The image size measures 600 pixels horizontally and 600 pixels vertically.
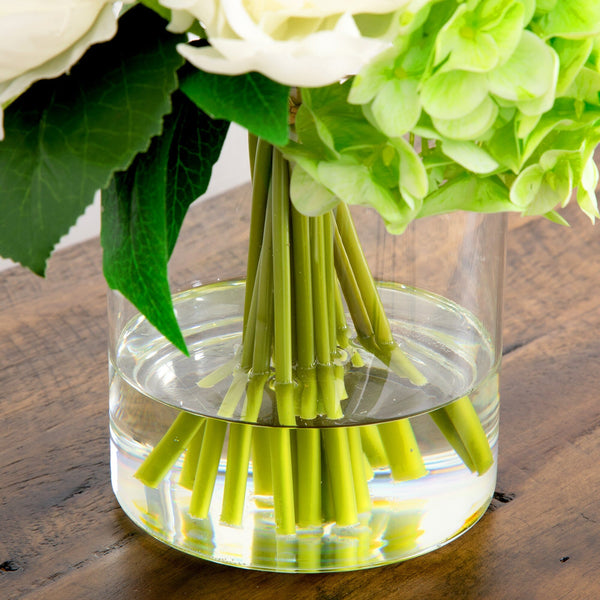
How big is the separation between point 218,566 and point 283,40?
23cm

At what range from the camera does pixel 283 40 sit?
272 mm

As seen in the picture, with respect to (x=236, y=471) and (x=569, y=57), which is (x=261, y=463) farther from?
(x=569, y=57)

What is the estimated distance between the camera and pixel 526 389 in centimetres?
54

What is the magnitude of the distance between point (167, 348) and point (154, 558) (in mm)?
89

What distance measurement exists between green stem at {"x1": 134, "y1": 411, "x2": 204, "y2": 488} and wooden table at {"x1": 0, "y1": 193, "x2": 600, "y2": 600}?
0.04 m

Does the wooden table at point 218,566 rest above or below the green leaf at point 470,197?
below

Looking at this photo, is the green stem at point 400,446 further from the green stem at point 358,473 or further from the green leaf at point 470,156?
the green leaf at point 470,156

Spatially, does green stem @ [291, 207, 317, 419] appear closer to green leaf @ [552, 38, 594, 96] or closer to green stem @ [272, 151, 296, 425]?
green stem @ [272, 151, 296, 425]

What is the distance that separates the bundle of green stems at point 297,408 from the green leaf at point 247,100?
83mm

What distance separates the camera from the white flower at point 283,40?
0.25m

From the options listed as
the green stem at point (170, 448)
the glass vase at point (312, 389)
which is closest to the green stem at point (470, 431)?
the glass vase at point (312, 389)

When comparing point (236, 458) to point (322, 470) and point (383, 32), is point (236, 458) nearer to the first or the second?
point (322, 470)

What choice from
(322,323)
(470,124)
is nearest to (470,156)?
(470,124)

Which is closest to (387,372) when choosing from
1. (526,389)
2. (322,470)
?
(322,470)
